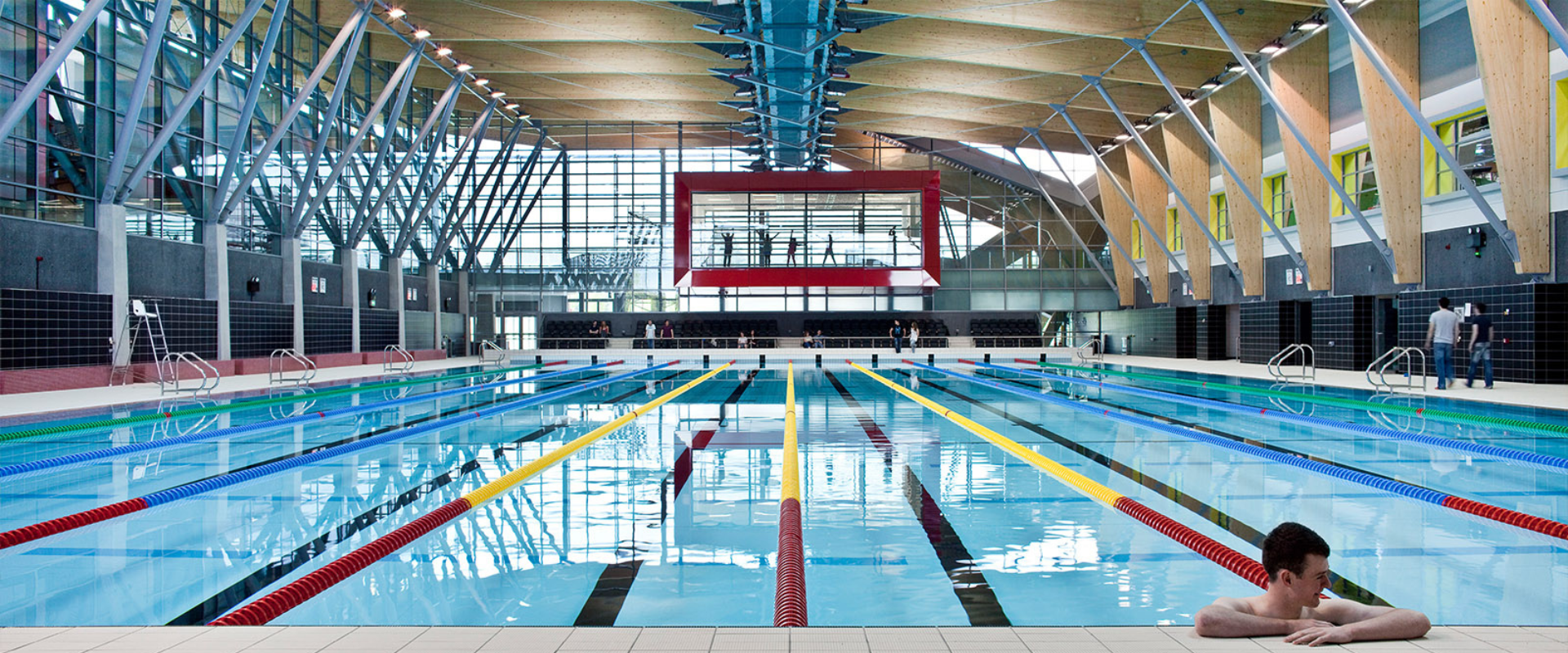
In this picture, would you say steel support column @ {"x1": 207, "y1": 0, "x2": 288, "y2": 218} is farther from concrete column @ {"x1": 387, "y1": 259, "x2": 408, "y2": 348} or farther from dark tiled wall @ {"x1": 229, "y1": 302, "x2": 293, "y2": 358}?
concrete column @ {"x1": 387, "y1": 259, "x2": 408, "y2": 348}

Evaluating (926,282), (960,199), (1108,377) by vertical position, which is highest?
(960,199)

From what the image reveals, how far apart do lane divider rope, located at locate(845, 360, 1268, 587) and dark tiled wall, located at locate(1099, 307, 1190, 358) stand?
20.2 m

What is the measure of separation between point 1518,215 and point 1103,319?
20034mm

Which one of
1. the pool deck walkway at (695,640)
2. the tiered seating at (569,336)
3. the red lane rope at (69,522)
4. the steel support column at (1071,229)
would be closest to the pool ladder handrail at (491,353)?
the tiered seating at (569,336)

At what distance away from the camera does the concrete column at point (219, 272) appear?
60.4ft

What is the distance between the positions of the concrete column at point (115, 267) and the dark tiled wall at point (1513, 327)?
20.6 meters

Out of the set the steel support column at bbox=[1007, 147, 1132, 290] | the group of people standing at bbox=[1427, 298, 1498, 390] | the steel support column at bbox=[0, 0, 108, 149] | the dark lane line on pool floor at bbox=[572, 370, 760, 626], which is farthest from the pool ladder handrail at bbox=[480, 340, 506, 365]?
the dark lane line on pool floor at bbox=[572, 370, 760, 626]

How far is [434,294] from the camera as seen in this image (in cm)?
2988

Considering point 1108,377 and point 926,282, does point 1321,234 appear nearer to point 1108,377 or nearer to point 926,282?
point 1108,377

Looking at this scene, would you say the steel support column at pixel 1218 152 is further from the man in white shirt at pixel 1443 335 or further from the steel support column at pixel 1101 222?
the steel support column at pixel 1101 222

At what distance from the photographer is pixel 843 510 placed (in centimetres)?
528

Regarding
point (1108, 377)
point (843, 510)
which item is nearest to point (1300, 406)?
point (1108, 377)

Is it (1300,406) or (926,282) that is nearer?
(1300,406)

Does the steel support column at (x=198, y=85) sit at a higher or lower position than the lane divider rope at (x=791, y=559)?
higher
